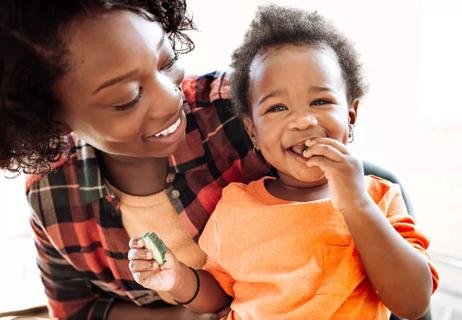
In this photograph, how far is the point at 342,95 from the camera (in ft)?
3.47

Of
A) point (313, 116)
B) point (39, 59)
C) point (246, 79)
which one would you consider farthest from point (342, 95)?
point (39, 59)

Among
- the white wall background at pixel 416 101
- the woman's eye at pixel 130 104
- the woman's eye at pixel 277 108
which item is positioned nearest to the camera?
the woman's eye at pixel 130 104

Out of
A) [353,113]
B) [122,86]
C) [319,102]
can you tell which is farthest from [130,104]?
[353,113]

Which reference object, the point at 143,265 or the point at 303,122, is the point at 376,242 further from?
the point at 143,265

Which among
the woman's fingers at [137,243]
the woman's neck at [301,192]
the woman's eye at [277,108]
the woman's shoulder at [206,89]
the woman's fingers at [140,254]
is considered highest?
the woman's shoulder at [206,89]

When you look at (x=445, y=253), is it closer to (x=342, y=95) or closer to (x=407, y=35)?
(x=407, y=35)

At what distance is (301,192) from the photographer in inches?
44.8

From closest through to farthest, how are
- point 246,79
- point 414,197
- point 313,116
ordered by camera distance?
point 313,116 < point 246,79 < point 414,197

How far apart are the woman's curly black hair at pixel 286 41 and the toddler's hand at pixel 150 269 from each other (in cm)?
44

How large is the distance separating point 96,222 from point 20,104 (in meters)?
0.44

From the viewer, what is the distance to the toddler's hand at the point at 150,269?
103cm

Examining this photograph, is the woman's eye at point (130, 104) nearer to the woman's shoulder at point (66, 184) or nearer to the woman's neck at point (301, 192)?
the woman's shoulder at point (66, 184)

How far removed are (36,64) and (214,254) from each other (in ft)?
2.00

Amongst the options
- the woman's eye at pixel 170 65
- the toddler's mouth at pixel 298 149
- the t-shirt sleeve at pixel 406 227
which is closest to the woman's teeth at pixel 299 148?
the toddler's mouth at pixel 298 149
